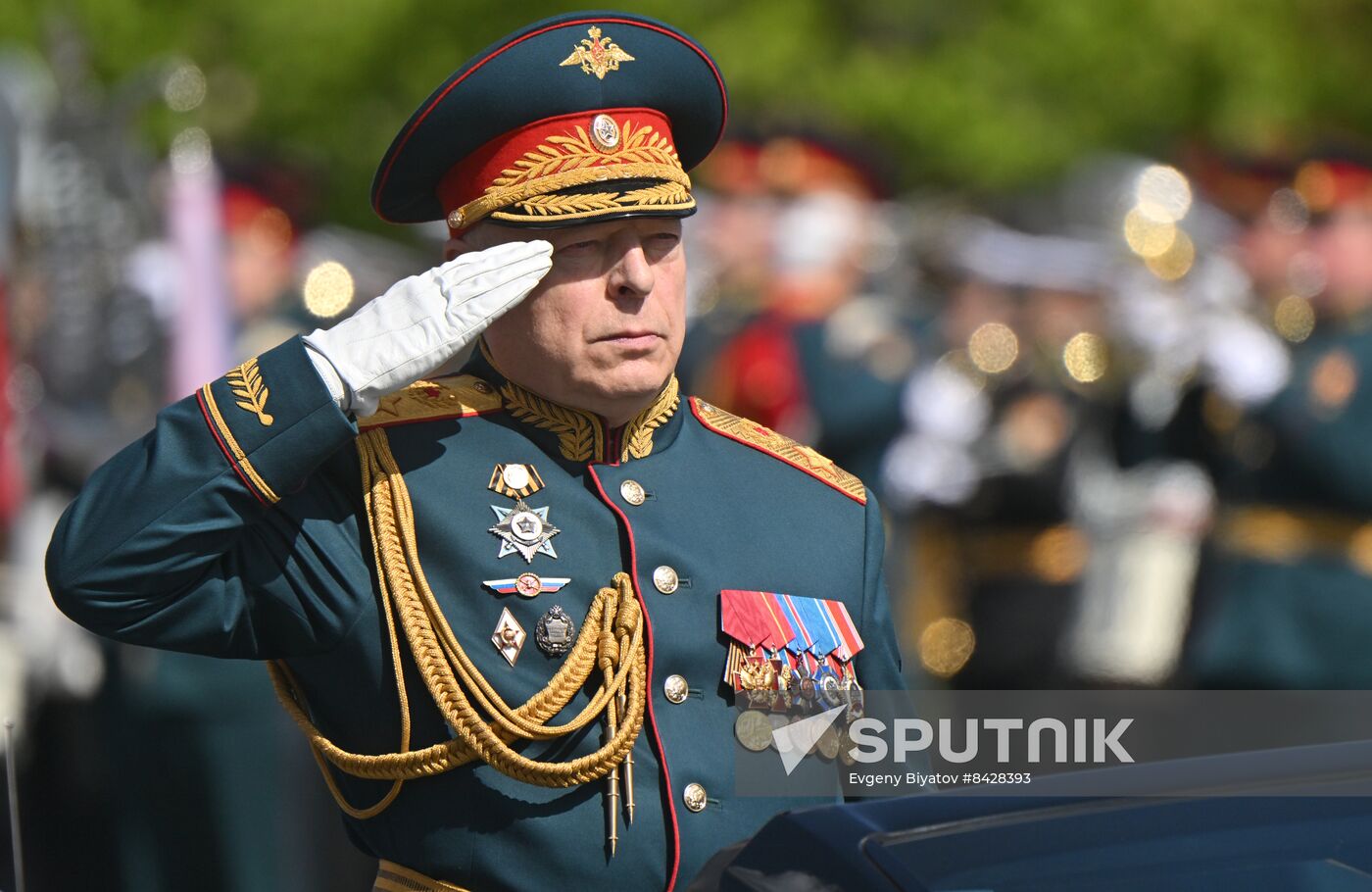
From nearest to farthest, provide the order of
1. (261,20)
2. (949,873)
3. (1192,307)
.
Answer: (949,873), (1192,307), (261,20)

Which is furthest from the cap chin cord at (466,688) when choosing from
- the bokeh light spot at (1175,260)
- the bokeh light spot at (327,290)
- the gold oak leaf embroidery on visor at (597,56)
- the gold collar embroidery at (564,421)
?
the bokeh light spot at (1175,260)

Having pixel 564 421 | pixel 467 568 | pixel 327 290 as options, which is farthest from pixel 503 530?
pixel 327 290

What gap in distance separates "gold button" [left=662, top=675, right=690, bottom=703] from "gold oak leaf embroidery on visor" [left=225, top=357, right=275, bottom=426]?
27.6 inches

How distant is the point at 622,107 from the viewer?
334 cm

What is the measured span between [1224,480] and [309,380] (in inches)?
251

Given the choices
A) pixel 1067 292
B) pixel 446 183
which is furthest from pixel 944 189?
pixel 446 183

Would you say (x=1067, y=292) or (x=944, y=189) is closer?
(x=1067, y=292)

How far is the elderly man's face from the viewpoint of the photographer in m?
3.26

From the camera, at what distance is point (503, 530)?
3281 millimetres

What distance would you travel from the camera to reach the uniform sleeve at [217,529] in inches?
117

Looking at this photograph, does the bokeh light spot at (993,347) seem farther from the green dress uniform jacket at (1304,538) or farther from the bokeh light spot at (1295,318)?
the green dress uniform jacket at (1304,538)

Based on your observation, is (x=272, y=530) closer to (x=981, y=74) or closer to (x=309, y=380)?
(x=309, y=380)

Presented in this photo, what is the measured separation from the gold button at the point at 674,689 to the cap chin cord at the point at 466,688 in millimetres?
45

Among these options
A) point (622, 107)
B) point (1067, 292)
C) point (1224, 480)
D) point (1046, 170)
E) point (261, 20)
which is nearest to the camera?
point (622, 107)
